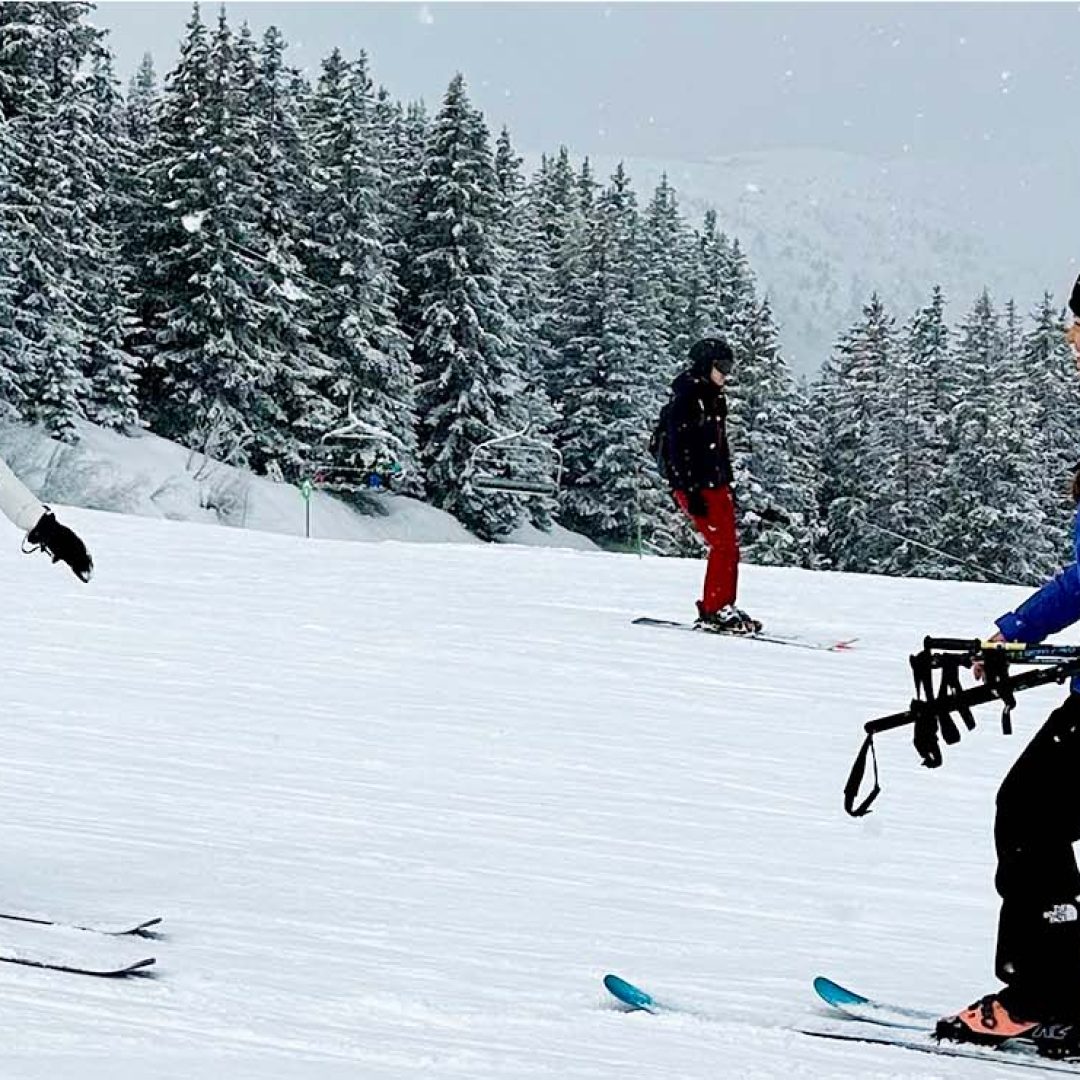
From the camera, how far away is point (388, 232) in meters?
49.8

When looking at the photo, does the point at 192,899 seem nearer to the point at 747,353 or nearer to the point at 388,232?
the point at 388,232

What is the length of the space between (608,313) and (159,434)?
1906cm

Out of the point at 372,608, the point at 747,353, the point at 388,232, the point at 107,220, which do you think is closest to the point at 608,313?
the point at 747,353

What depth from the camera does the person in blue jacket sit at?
352 cm

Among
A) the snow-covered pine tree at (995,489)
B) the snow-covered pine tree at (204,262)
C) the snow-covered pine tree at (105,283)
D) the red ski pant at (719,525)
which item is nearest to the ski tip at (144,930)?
the red ski pant at (719,525)

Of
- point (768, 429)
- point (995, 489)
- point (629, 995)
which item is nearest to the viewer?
point (629, 995)

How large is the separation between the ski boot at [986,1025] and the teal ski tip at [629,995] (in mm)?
666

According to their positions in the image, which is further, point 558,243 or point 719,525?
point 558,243

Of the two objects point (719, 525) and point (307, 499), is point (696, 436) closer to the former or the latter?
point (719, 525)

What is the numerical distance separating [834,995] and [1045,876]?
653 millimetres

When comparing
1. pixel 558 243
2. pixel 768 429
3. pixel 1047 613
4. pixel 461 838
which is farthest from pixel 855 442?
pixel 1047 613

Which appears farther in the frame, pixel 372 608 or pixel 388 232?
pixel 388 232

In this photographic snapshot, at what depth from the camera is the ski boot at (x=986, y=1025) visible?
360 cm

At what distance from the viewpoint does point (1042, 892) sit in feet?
11.6
